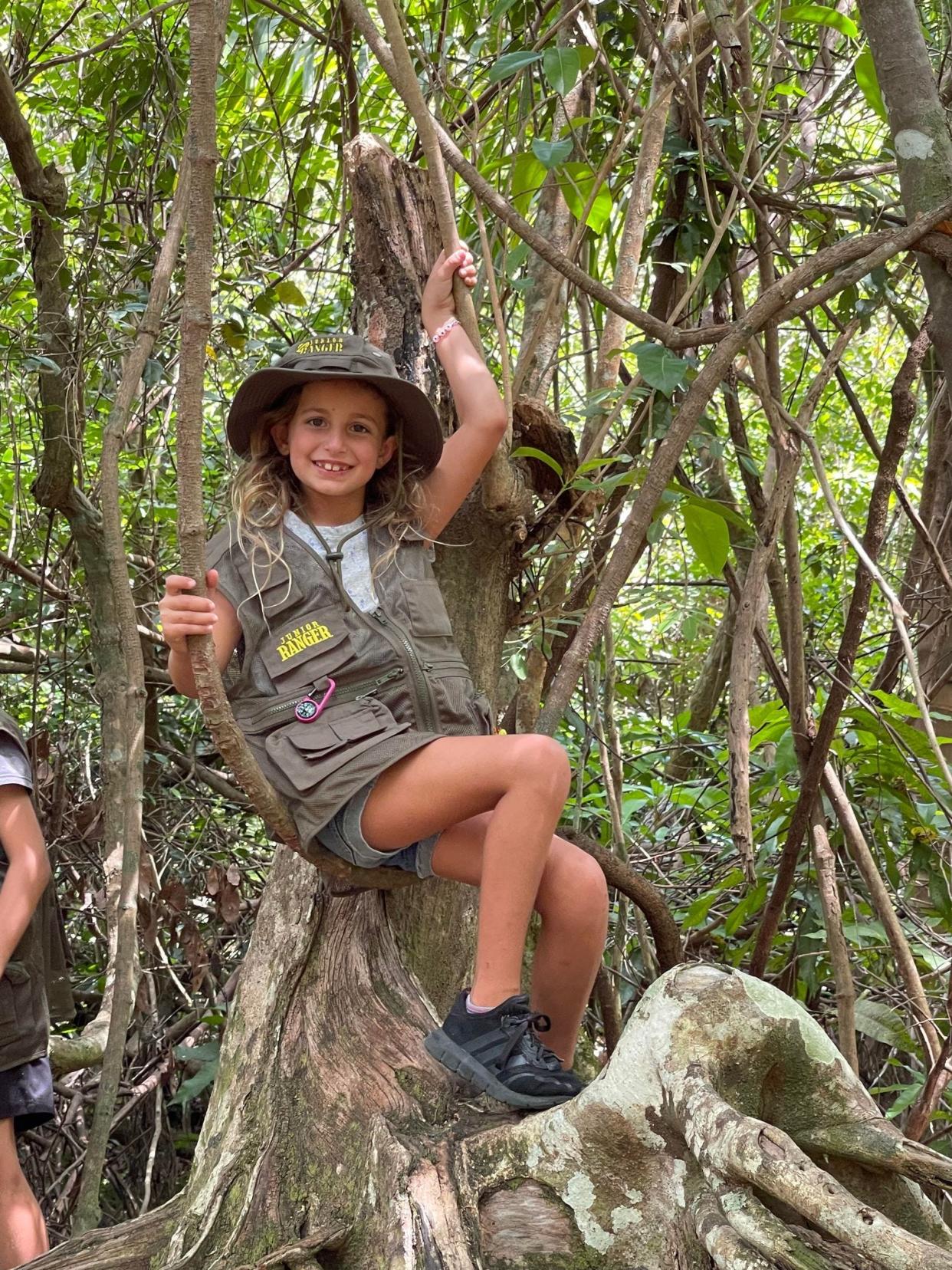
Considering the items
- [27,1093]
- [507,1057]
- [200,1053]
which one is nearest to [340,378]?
[507,1057]

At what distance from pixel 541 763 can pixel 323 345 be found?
0.93 metres

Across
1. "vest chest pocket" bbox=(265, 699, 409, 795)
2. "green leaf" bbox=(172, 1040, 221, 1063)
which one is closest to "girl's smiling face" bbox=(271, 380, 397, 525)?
"vest chest pocket" bbox=(265, 699, 409, 795)

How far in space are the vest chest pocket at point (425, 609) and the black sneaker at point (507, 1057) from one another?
0.67m

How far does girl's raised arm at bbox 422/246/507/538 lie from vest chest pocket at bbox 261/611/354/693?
13.9 inches

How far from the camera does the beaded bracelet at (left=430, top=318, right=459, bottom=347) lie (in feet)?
7.96

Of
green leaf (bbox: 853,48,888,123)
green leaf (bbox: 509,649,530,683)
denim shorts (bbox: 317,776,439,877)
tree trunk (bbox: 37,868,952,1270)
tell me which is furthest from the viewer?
green leaf (bbox: 509,649,530,683)

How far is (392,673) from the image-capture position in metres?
2.18

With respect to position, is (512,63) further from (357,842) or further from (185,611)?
(357,842)

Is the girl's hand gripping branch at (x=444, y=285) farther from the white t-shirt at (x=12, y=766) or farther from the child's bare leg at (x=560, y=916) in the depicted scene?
the white t-shirt at (x=12, y=766)

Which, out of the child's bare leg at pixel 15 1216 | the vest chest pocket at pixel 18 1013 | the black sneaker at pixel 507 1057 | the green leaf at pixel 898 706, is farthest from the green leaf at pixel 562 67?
the child's bare leg at pixel 15 1216

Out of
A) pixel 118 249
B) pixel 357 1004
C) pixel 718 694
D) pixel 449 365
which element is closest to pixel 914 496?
pixel 718 694

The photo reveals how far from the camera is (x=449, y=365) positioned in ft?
7.78

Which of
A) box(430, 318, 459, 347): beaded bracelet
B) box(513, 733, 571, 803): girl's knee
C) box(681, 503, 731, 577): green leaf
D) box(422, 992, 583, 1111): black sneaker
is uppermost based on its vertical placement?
box(430, 318, 459, 347): beaded bracelet

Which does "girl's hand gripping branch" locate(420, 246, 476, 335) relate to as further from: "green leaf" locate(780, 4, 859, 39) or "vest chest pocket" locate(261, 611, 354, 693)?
"green leaf" locate(780, 4, 859, 39)
